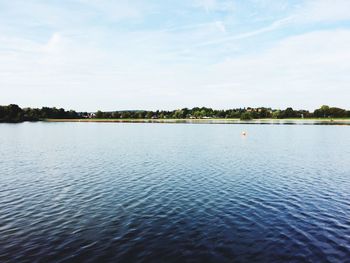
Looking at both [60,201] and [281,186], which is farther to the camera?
[281,186]

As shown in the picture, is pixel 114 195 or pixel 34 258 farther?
pixel 114 195

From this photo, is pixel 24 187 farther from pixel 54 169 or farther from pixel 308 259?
pixel 308 259

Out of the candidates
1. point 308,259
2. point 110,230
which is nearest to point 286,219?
point 308,259

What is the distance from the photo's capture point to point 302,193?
33281mm

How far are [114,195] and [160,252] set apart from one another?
14748mm

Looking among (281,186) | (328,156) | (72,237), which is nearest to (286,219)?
(281,186)

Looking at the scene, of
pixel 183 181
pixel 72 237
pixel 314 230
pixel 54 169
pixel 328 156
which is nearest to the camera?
pixel 72 237

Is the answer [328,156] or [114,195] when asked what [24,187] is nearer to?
[114,195]

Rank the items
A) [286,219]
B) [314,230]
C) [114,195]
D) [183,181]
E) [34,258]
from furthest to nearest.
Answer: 1. [183,181]
2. [114,195]
3. [286,219]
4. [314,230]
5. [34,258]

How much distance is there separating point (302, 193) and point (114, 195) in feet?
77.9

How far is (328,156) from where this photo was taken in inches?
2594

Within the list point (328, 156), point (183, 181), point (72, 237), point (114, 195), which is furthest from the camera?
point (328, 156)

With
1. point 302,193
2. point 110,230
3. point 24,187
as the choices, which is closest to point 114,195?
point 110,230

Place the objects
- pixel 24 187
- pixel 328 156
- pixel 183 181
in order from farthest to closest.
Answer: pixel 328 156
pixel 183 181
pixel 24 187
